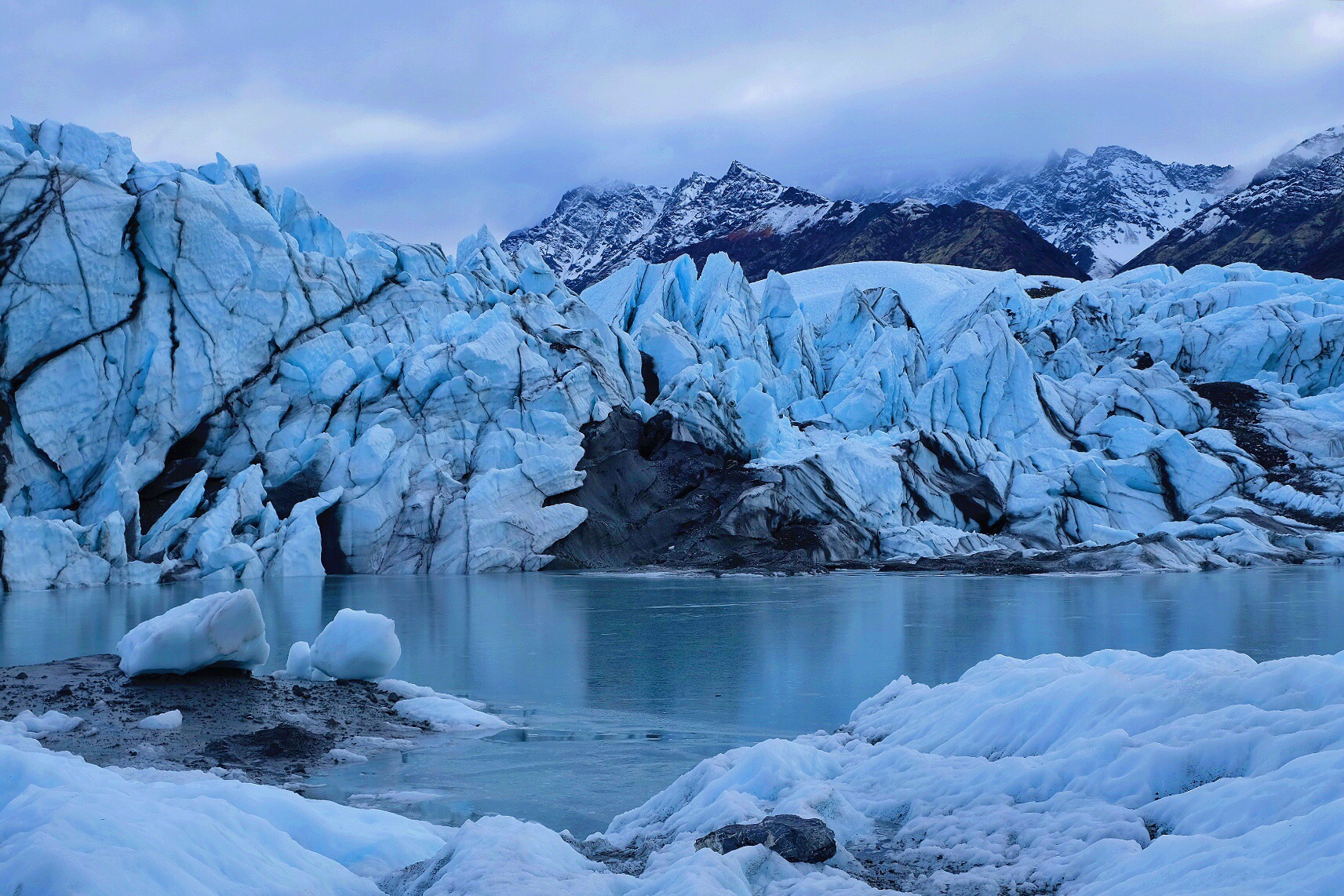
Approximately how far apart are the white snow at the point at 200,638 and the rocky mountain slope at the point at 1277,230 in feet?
177

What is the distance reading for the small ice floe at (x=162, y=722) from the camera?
6277mm

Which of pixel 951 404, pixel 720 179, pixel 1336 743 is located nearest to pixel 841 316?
pixel 951 404

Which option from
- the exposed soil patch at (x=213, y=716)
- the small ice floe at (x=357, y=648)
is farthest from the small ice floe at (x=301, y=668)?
the exposed soil patch at (x=213, y=716)

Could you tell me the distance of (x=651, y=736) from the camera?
21.1 ft

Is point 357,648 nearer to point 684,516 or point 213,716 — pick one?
point 213,716

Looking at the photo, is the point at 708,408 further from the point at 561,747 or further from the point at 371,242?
the point at 561,747

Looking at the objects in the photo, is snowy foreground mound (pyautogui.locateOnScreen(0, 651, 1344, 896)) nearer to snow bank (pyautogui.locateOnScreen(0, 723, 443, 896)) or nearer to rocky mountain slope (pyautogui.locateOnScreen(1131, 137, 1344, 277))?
snow bank (pyautogui.locateOnScreen(0, 723, 443, 896))

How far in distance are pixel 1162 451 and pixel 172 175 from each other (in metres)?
23.7

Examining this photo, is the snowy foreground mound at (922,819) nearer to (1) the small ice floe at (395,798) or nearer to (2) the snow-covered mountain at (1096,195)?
(1) the small ice floe at (395,798)

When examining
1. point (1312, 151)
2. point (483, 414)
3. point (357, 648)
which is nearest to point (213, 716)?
point (357, 648)

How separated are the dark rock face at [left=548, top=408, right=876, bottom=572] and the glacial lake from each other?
4016mm

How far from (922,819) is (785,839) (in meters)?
0.78

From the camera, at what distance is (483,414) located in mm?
23859

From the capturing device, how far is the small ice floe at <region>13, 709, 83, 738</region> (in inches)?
239
